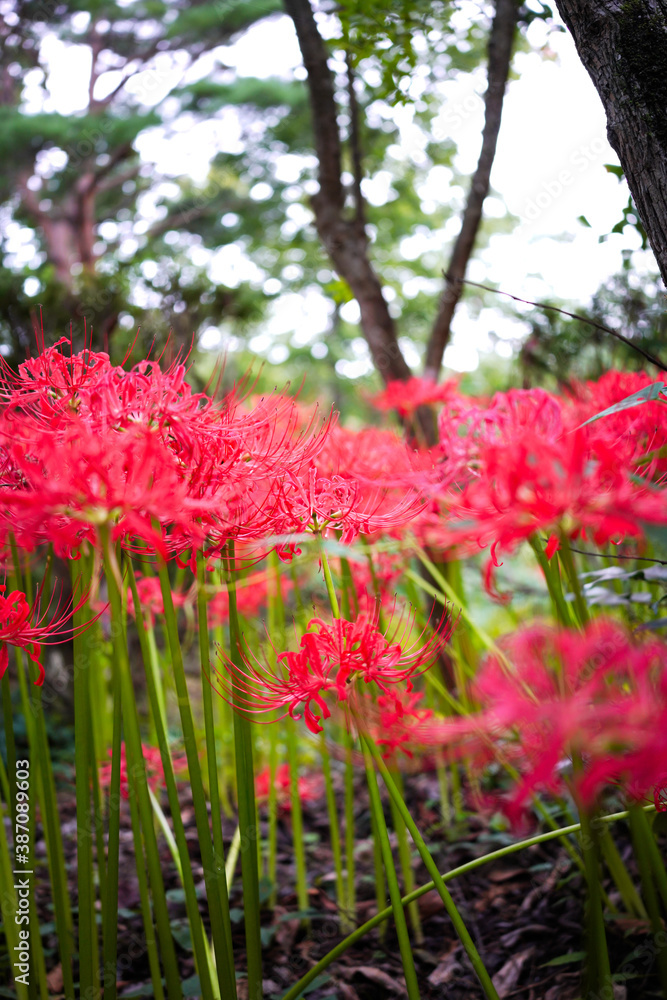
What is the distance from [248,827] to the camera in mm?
1078

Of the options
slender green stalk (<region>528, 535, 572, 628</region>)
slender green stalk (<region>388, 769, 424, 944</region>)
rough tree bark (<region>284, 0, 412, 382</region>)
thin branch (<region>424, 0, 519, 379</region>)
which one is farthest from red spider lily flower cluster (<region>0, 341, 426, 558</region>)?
rough tree bark (<region>284, 0, 412, 382</region>)

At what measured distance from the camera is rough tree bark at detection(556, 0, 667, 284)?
109 cm

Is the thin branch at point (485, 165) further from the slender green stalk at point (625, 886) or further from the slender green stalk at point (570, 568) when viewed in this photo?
the slender green stalk at point (625, 886)

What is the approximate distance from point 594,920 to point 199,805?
61 centimetres

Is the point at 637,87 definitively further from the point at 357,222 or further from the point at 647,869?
the point at 357,222

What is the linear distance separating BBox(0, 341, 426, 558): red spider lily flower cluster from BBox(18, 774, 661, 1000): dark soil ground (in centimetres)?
103

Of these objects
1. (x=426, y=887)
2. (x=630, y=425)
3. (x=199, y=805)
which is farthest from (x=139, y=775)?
(x=630, y=425)

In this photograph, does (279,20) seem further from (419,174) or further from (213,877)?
(213,877)

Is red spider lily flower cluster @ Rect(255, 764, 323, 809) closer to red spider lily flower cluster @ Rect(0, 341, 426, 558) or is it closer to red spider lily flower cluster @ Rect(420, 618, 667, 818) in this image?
red spider lily flower cluster @ Rect(0, 341, 426, 558)

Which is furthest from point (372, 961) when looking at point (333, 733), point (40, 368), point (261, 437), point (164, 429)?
point (333, 733)

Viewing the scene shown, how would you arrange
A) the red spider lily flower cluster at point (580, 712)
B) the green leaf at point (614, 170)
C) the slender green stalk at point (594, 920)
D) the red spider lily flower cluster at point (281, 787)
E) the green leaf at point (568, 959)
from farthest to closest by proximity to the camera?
the red spider lily flower cluster at point (281, 787)
the green leaf at point (614, 170)
the green leaf at point (568, 959)
the slender green stalk at point (594, 920)
the red spider lily flower cluster at point (580, 712)

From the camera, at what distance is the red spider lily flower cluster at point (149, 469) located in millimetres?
814

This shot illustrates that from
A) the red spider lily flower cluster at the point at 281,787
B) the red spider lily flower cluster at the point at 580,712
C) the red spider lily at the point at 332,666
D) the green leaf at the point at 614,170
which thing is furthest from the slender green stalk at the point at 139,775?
the green leaf at the point at 614,170

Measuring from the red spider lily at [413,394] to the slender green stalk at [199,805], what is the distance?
4.62ft
